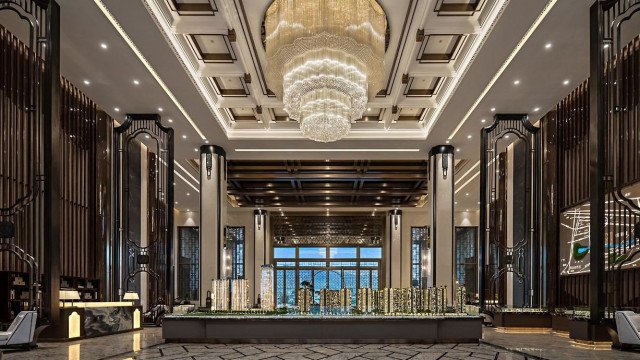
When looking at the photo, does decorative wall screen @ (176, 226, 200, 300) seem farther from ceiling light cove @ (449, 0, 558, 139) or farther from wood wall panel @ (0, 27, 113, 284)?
ceiling light cove @ (449, 0, 558, 139)

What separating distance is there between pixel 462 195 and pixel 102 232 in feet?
46.2

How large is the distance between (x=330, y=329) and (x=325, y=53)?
4.18 m

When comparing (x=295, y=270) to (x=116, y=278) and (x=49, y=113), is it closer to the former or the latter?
(x=116, y=278)

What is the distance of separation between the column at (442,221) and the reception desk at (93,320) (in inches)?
273

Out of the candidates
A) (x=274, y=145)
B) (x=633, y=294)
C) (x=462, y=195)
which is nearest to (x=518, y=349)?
(x=633, y=294)

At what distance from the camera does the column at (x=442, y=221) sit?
45.4ft

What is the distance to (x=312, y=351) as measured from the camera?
7.86m

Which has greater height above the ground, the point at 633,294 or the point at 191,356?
the point at 633,294

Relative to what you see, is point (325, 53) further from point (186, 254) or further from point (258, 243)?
point (186, 254)

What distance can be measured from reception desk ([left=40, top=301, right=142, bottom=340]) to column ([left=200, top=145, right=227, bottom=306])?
219 cm

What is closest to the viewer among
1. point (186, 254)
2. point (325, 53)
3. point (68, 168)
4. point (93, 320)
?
point (325, 53)

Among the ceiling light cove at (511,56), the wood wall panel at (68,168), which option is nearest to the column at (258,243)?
the wood wall panel at (68,168)

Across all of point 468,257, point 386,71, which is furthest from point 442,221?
point 468,257

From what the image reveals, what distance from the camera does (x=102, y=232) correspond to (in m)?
12.3
